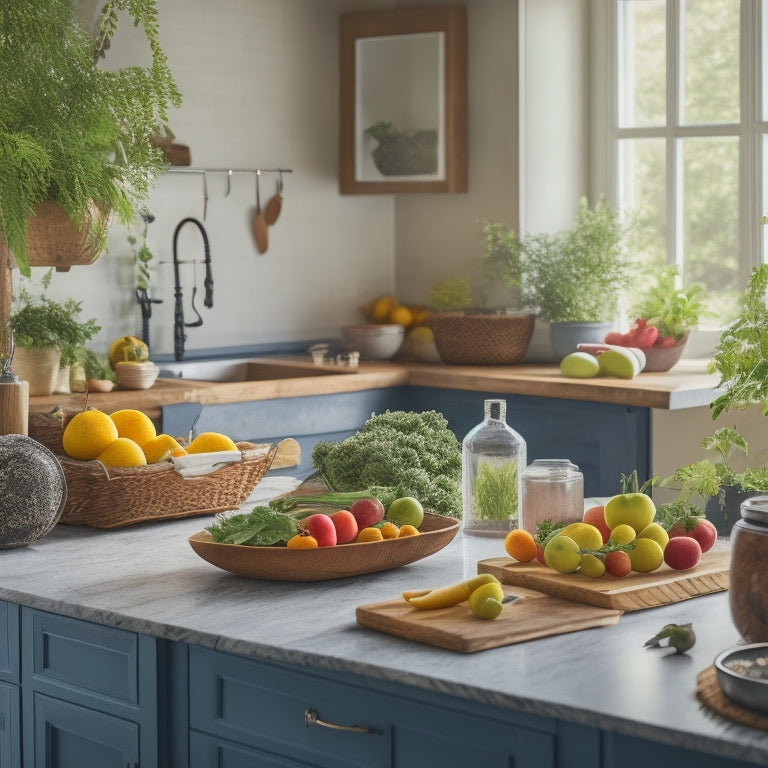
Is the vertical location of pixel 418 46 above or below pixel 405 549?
above

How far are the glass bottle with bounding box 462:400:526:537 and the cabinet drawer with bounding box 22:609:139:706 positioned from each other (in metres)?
0.79

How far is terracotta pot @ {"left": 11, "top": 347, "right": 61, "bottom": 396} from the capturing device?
13.5 ft

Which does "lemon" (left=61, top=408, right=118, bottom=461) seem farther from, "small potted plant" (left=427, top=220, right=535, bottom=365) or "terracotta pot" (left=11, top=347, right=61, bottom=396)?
"small potted plant" (left=427, top=220, right=535, bottom=365)

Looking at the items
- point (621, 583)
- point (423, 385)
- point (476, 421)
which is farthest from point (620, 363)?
point (621, 583)

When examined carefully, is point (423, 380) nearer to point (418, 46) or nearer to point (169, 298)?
point (169, 298)

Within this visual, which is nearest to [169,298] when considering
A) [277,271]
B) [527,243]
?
[277,271]

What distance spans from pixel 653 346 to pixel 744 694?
125 inches

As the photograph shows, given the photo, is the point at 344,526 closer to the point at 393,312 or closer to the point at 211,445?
the point at 211,445

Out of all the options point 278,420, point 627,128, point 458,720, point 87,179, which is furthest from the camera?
point 627,128

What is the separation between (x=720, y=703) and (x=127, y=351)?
3.14 meters

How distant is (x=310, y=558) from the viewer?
2.12 metres

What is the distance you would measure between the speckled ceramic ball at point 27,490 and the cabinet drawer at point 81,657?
29cm

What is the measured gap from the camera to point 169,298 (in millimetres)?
4891

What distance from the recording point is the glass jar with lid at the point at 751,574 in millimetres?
1727
